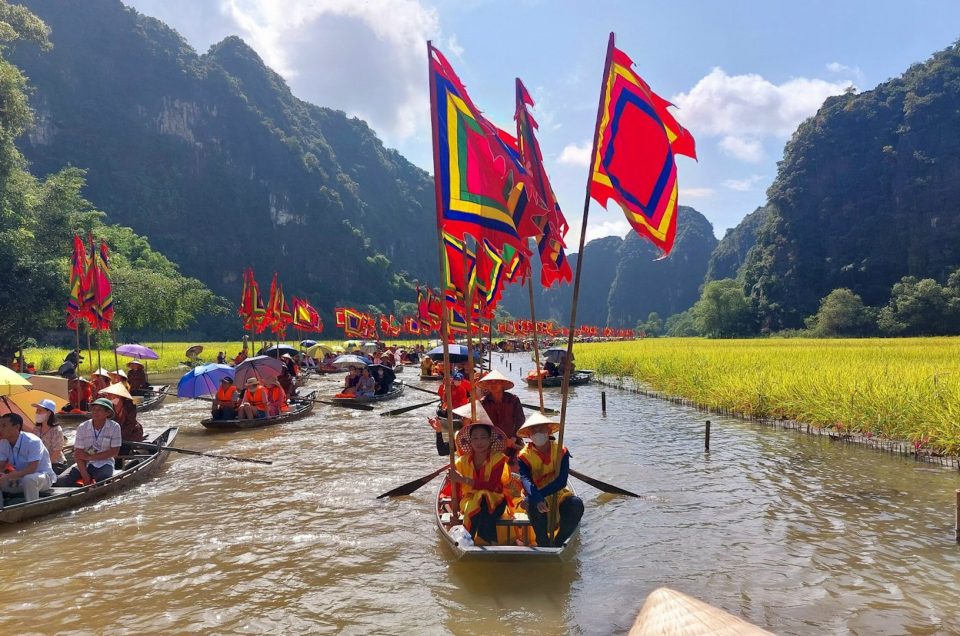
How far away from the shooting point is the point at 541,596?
5645 millimetres

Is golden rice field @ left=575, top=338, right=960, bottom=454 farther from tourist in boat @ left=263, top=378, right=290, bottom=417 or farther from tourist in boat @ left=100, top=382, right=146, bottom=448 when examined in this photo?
tourist in boat @ left=100, top=382, right=146, bottom=448

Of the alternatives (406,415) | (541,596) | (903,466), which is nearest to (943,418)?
(903,466)

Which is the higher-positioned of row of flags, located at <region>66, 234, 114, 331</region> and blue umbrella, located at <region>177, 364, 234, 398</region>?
row of flags, located at <region>66, 234, 114, 331</region>

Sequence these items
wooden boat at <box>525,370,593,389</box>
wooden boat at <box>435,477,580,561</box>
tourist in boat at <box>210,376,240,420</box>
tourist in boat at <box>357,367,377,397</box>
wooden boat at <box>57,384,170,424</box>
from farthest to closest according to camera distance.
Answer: wooden boat at <box>525,370,593,389</box>
tourist in boat at <box>357,367,377,397</box>
wooden boat at <box>57,384,170,424</box>
tourist in boat at <box>210,376,240,420</box>
wooden boat at <box>435,477,580,561</box>

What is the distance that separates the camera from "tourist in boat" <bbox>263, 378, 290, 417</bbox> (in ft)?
50.2

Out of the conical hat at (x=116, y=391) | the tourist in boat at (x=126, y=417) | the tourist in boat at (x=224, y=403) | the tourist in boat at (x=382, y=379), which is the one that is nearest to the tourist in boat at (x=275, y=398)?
the tourist in boat at (x=224, y=403)

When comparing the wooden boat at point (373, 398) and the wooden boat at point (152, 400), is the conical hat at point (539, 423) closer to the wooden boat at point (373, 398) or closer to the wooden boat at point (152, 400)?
A: the wooden boat at point (373, 398)

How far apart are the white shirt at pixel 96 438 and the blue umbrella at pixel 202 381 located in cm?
504

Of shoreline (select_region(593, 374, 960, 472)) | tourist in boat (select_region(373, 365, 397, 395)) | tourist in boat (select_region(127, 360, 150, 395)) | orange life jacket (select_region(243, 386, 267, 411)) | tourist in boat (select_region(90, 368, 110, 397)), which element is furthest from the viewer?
tourist in boat (select_region(373, 365, 397, 395))

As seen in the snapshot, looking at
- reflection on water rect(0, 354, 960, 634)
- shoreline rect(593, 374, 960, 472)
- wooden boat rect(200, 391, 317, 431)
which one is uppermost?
shoreline rect(593, 374, 960, 472)

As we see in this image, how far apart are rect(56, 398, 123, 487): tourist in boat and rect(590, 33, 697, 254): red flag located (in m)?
7.80

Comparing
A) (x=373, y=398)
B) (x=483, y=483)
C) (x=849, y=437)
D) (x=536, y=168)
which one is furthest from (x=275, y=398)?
(x=849, y=437)

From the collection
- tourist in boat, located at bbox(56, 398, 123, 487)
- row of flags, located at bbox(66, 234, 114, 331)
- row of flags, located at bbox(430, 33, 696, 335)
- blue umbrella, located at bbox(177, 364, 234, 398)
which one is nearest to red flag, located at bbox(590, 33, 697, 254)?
row of flags, located at bbox(430, 33, 696, 335)

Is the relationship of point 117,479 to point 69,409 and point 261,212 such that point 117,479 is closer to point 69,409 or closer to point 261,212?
point 69,409
